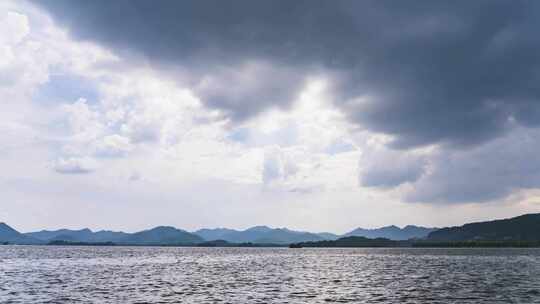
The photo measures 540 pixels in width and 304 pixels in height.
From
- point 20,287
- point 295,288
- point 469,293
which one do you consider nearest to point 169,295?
point 295,288

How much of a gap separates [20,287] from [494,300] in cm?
7709

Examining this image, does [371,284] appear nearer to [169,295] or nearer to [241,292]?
[241,292]

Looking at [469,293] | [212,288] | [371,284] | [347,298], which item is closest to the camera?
[347,298]

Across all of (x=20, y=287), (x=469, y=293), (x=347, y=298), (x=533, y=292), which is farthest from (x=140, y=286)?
(x=533, y=292)

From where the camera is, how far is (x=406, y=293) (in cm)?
7475

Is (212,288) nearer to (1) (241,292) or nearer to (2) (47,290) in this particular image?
(1) (241,292)

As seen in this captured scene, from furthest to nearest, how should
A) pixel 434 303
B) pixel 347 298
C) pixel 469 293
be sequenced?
pixel 469 293 → pixel 347 298 → pixel 434 303

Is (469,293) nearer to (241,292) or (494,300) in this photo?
(494,300)

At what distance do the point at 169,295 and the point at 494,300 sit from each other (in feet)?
153

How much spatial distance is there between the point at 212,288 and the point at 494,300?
44456 mm

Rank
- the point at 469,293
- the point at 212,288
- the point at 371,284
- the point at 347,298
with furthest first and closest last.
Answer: the point at 371,284 < the point at 212,288 < the point at 469,293 < the point at 347,298

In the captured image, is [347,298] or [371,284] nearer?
[347,298]

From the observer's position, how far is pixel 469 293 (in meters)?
73.6

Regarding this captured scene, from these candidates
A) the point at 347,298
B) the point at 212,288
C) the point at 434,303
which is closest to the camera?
the point at 434,303
